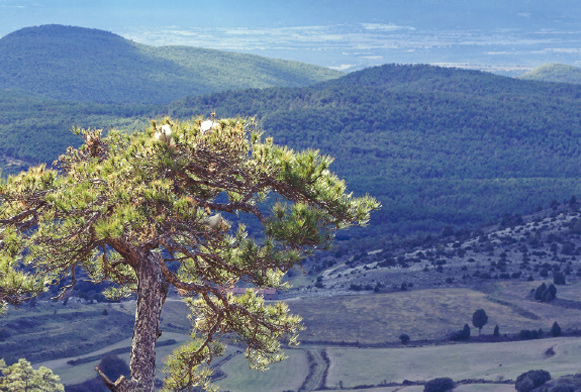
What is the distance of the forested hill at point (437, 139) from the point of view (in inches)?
3686

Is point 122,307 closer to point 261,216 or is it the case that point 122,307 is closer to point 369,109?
point 261,216

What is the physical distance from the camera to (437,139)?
12388 cm

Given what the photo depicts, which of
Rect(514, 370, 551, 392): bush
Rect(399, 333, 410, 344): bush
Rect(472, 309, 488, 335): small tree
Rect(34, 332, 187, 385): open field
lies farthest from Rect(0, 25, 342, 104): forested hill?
Rect(514, 370, 551, 392): bush

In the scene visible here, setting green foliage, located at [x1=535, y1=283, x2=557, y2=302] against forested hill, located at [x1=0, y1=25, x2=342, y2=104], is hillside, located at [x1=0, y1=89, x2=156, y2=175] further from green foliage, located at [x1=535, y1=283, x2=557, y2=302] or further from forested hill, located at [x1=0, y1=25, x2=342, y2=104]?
forested hill, located at [x1=0, y1=25, x2=342, y2=104]

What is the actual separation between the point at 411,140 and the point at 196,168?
114 meters

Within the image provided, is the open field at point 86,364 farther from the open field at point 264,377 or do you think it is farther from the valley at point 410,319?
the open field at point 264,377

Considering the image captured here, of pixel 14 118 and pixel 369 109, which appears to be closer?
pixel 14 118

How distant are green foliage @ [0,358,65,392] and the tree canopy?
1870cm

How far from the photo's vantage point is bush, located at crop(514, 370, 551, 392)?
135ft

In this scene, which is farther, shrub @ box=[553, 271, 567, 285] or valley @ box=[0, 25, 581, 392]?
shrub @ box=[553, 271, 567, 285]

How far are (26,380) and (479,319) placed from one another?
113 feet

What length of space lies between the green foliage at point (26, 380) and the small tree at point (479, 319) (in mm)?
32527

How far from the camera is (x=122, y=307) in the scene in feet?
194

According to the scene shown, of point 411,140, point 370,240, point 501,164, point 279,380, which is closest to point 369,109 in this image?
point 411,140
